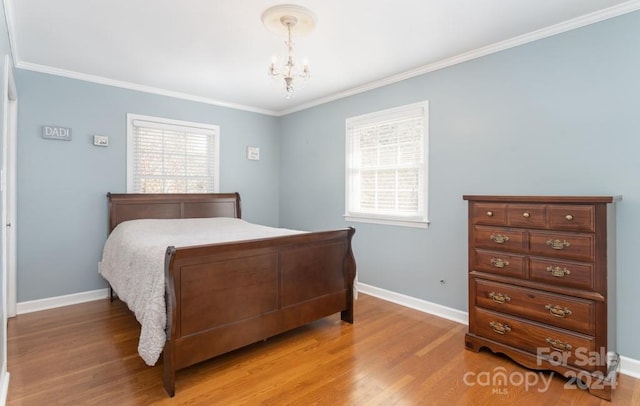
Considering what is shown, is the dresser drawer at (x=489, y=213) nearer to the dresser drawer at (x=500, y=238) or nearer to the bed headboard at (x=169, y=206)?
the dresser drawer at (x=500, y=238)

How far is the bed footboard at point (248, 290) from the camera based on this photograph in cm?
208

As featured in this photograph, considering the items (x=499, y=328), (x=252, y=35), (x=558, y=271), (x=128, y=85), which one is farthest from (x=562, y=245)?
(x=128, y=85)

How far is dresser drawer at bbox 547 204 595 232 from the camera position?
6.75ft

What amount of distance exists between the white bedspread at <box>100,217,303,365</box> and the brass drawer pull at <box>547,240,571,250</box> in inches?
74.3

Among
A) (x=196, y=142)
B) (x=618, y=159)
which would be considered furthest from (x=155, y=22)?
(x=618, y=159)

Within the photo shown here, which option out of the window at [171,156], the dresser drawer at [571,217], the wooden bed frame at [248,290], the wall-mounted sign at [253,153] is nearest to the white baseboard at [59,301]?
the window at [171,156]

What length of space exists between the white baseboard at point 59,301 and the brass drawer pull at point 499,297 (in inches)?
153

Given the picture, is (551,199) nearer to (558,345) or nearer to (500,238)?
(500,238)

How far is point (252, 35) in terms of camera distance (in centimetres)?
271

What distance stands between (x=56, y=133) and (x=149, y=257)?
216cm

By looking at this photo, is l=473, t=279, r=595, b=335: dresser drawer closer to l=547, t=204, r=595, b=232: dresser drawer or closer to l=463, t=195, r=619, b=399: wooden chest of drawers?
l=463, t=195, r=619, b=399: wooden chest of drawers

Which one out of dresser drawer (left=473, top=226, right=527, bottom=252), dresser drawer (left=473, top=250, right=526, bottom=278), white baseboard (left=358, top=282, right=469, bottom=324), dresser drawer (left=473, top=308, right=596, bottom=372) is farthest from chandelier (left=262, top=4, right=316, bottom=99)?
white baseboard (left=358, top=282, right=469, bottom=324)

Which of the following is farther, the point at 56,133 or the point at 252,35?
the point at 56,133

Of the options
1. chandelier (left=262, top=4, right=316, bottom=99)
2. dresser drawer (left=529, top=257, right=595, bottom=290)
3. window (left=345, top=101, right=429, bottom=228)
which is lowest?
dresser drawer (left=529, top=257, right=595, bottom=290)
